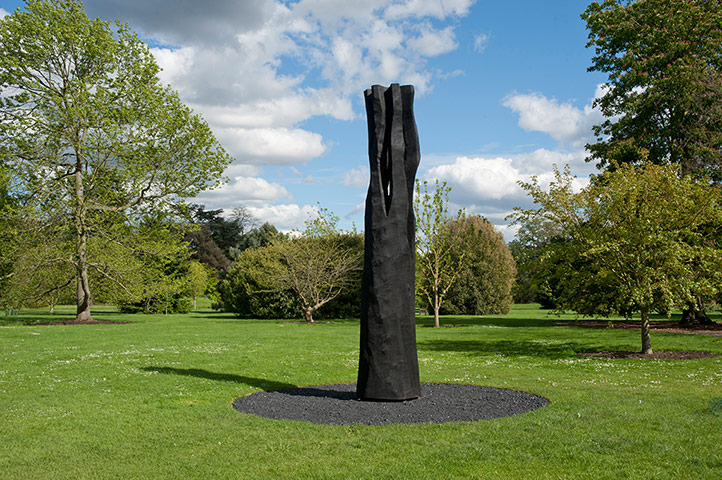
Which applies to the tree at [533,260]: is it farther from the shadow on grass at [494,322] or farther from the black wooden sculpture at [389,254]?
the black wooden sculpture at [389,254]

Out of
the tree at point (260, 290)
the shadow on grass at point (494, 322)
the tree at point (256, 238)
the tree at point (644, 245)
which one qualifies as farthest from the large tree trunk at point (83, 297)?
the tree at point (256, 238)

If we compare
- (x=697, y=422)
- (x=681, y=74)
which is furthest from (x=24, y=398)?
(x=681, y=74)

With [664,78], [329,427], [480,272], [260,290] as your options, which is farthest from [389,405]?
[480,272]

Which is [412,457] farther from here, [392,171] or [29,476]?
[392,171]

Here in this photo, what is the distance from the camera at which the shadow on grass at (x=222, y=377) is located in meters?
10.9

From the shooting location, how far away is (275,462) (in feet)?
19.5

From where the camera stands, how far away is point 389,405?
8727 mm

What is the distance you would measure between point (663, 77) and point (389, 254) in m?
22.0

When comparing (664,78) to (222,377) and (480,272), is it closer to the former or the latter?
(480,272)

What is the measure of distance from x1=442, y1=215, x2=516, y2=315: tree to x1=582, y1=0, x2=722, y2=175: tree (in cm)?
1041

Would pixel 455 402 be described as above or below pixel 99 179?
below

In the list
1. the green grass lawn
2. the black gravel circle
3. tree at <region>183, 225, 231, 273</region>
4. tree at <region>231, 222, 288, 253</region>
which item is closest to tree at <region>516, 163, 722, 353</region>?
the green grass lawn

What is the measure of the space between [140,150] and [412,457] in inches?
1136

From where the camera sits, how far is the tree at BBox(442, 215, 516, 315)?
3684cm
